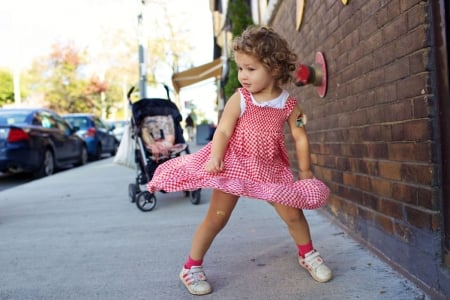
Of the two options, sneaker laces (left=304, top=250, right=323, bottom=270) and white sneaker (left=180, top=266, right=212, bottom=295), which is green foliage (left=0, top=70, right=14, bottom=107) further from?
sneaker laces (left=304, top=250, right=323, bottom=270)

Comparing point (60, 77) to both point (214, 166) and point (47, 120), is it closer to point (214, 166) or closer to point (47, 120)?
point (47, 120)

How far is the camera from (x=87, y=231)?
13.8 feet

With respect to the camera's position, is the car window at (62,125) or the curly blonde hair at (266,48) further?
the car window at (62,125)

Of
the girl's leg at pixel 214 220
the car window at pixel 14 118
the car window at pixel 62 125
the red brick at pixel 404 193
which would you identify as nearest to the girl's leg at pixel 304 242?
the girl's leg at pixel 214 220

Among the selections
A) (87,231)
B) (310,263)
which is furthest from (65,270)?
(310,263)

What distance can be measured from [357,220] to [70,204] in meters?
3.74

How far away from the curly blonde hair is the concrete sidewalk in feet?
3.93

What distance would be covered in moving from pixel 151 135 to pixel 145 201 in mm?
976

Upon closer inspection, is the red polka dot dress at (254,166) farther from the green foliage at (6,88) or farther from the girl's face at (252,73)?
the green foliage at (6,88)

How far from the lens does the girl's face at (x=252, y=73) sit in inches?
98.3

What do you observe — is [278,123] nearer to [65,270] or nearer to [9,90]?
[65,270]

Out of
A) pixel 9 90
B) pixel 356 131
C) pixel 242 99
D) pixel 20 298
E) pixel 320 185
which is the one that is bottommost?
pixel 20 298

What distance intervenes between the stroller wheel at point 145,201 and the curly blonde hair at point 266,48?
9.48 feet

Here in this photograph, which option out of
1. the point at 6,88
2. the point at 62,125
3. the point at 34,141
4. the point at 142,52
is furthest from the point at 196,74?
the point at 6,88
